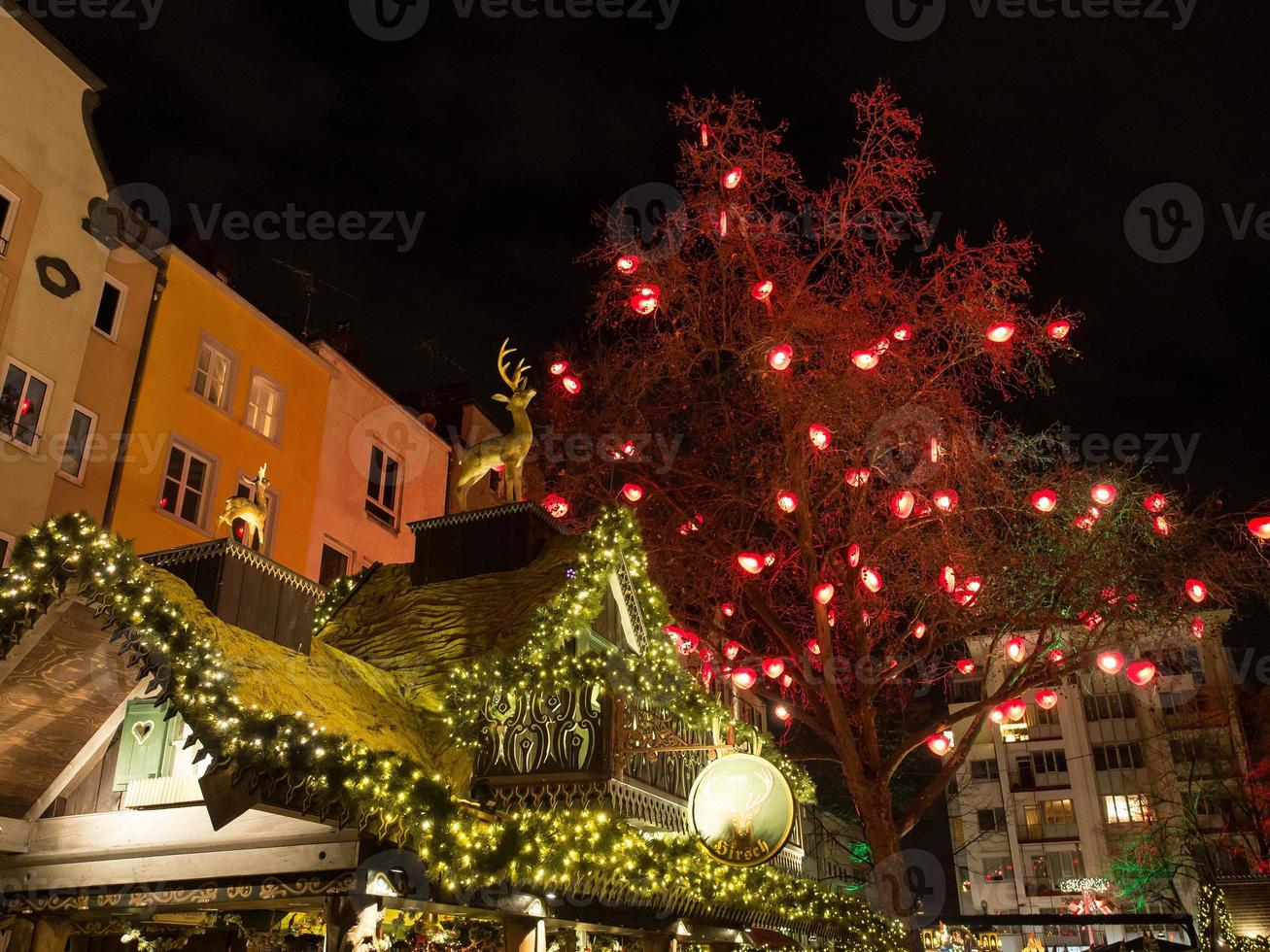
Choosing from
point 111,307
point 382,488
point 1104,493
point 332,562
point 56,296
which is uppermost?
point 111,307

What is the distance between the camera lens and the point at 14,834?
779 cm

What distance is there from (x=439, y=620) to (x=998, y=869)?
53964 millimetres

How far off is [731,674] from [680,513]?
300cm

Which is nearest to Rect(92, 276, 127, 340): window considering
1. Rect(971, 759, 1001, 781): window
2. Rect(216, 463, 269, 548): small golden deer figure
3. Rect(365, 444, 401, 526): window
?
Rect(365, 444, 401, 526): window

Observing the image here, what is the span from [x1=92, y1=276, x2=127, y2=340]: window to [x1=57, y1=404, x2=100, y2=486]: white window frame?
1454 millimetres

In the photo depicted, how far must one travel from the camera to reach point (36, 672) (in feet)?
23.2

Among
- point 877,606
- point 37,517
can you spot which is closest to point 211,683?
point 37,517

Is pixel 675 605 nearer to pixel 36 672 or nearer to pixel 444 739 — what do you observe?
pixel 444 739

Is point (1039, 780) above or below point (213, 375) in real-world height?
below

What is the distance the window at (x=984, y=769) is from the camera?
57.3 m

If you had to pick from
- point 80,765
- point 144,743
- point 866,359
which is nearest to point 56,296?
point 80,765

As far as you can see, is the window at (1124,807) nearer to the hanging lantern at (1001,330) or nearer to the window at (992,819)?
the window at (992,819)

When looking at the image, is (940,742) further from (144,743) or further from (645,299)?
(144,743)

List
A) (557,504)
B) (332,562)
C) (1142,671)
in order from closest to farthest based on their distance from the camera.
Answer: (1142,671) → (557,504) → (332,562)
